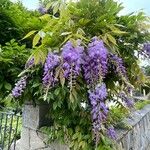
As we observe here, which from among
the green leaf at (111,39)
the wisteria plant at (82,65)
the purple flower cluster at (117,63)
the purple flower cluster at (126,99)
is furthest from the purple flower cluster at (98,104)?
the purple flower cluster at (126,99)

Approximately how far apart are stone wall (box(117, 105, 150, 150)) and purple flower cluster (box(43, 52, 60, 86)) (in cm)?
80

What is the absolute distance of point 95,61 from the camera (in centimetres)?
211

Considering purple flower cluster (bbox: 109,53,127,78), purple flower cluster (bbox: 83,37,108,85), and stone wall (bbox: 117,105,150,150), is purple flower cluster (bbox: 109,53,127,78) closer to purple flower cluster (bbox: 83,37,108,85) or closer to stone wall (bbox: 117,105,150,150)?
purple flower cluster (bbox: 83,37,108,85)

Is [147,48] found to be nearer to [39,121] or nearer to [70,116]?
[70,116]

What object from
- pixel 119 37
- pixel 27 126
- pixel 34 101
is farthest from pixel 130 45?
pixel 27 126

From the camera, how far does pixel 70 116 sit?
243 cm

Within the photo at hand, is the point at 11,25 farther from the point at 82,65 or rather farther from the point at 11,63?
the point at 82,65

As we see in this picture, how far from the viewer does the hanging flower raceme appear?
2.06m

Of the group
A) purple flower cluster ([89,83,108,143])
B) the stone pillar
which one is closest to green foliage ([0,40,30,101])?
the stone pillar

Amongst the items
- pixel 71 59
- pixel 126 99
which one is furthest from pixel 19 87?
pixel 126 99

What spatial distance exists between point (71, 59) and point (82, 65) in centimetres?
11

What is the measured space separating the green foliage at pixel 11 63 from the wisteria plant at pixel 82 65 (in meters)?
0.16

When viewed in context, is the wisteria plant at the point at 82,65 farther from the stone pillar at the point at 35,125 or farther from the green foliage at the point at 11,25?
the green foliage at the point at 11,25

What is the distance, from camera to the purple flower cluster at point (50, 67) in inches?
82.4
